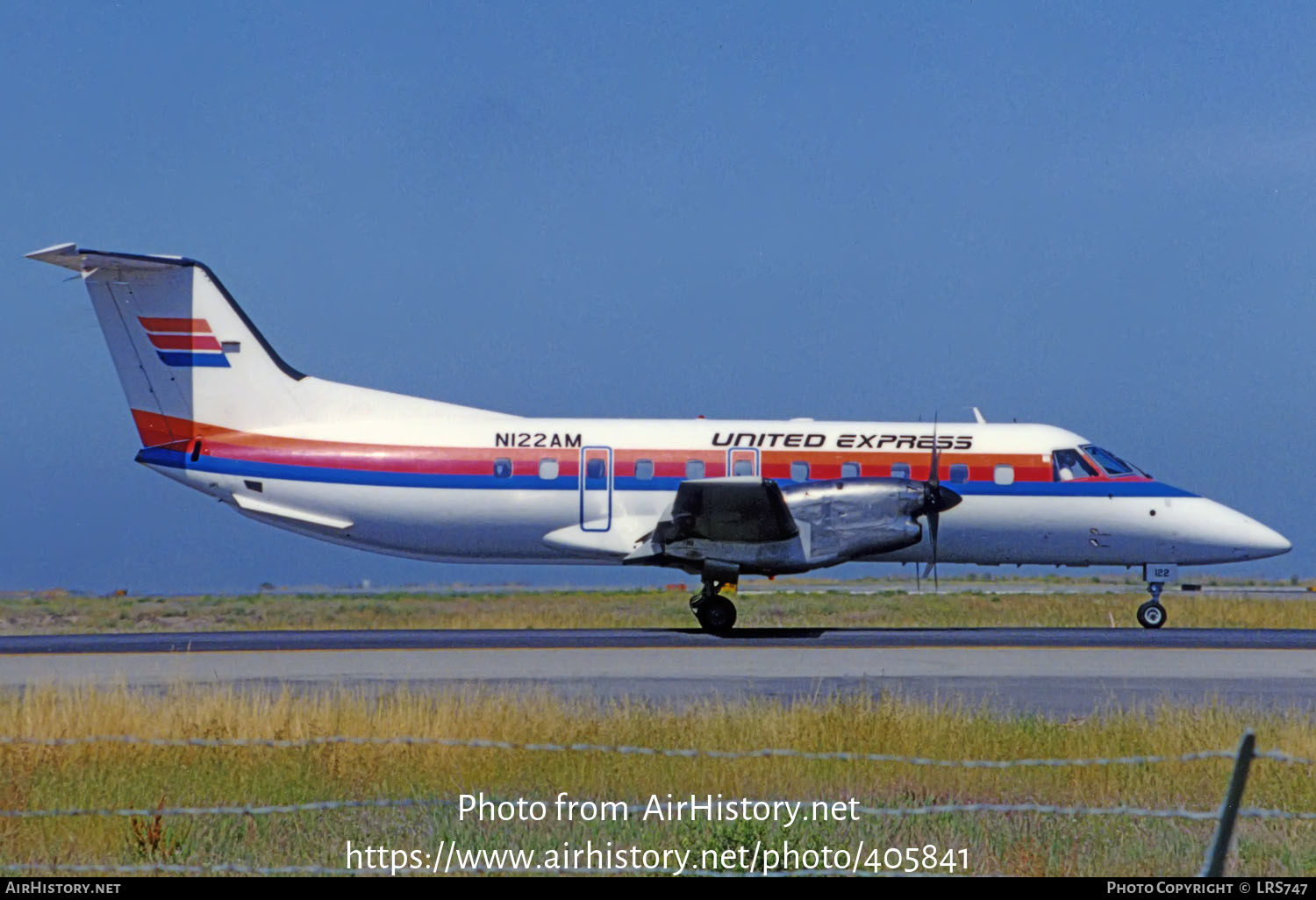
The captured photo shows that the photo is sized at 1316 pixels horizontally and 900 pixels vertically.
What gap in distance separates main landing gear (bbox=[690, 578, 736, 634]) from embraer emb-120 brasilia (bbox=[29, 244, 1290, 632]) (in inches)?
1.3

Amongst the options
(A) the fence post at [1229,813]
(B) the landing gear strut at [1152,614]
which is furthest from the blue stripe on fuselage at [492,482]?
(A) the fence post at [1229,813]

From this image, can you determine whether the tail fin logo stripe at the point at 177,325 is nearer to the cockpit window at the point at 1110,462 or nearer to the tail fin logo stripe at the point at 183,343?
the tail fin logo stripe at the point at 183,343

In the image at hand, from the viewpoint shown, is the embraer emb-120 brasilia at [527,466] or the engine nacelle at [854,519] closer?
the engine nacelle at [854,519]

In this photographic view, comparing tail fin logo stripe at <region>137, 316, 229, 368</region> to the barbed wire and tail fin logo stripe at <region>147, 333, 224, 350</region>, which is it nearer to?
tail fin logo stripe at <region>147, 333, 224, 350</region>

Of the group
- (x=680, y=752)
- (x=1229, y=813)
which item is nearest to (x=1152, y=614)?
(x=680, y=752)

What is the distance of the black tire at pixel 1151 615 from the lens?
85.6 feet

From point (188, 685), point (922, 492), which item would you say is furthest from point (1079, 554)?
point (188, 685)

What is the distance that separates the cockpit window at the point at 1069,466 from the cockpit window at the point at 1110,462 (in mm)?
218

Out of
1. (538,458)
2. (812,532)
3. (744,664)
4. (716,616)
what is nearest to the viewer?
(744,664)

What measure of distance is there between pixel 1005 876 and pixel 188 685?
11.5 meters

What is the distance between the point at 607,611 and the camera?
125ft

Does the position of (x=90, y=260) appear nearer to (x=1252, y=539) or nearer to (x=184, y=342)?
(x=184, y=342)

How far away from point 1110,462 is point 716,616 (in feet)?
26.4
